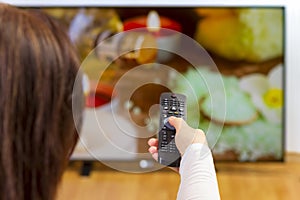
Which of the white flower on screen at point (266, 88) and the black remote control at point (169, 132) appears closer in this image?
the black remote control at point (169, 132)

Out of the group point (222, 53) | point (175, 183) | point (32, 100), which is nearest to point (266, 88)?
point (222, 53)

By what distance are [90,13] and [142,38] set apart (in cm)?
34

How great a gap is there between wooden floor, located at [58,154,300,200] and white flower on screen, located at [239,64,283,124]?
27 centimetres

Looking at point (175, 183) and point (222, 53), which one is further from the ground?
point (222, 53)

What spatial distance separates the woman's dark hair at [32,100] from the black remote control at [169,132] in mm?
261

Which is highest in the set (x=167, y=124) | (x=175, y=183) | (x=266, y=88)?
(x=167, y=124)

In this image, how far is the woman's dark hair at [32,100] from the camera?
0.62 meters

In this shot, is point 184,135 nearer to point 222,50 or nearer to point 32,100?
point 32,100

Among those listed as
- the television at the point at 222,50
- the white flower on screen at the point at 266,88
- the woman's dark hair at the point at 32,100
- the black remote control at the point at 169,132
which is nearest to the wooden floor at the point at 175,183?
the television at the point at 222,50

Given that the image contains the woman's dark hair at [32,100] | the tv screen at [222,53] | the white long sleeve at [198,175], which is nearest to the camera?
the woman's dark hair at [32,100]

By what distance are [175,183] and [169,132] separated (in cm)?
135

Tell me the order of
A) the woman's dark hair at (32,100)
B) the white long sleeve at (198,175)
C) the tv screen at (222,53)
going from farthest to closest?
the tv screen at (222,53) → the white long sleeve at (198,175) → the woman's dark hair at (32,100)

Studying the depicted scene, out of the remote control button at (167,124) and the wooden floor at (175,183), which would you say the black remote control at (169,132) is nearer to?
the remote control button at (167,124)

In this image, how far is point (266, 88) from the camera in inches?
87.2
